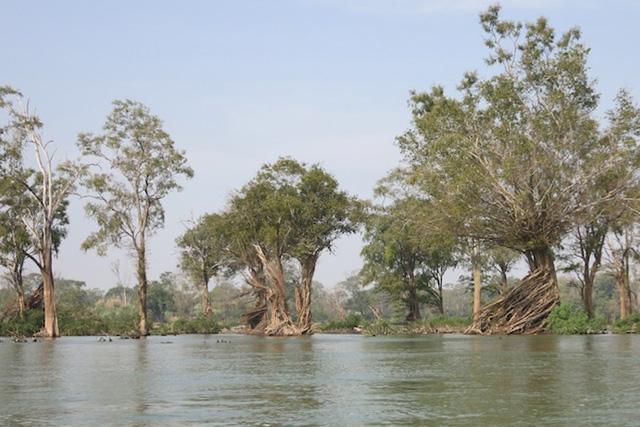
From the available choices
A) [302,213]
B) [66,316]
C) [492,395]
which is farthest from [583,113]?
[66,316]

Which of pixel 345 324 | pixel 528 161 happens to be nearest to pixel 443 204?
pixel 528 161

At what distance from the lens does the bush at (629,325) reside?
50612 mm

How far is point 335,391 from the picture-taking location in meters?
17.3

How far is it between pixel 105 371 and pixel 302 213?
43237 mm

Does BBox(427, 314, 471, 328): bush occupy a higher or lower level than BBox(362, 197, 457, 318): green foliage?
lower

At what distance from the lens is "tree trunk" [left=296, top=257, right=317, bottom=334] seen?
65.3m

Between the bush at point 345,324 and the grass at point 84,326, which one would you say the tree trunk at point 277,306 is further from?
the bush at point 345,324

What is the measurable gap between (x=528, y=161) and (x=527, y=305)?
885 cm

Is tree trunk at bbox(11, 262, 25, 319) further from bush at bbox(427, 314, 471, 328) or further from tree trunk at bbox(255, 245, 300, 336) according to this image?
bush at bbox(427, 314, 471, 328)

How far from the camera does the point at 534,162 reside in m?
47.0

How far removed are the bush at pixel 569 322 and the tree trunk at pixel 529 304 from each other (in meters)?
0.56

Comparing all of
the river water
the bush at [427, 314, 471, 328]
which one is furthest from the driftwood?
the river water

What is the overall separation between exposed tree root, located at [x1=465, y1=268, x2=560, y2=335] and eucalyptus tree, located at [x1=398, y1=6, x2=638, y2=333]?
0.06 meters

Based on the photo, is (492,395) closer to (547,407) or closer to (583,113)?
(547,407)
